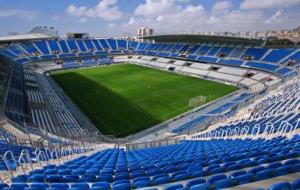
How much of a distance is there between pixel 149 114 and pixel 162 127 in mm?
4317

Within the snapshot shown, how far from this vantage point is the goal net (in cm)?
3691

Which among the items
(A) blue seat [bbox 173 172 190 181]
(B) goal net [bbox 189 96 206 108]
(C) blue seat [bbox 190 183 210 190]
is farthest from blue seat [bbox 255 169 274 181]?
(B) goal net [bbox 189 96 206 108]

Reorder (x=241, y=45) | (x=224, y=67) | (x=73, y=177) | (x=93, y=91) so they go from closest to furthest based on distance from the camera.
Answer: (x=73, y=177)
(x=93, y=91)
(x=224, y=67)
(x=241, y=45)

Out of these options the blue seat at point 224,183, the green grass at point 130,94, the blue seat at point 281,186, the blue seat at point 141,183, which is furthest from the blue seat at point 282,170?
the green grass at point 130,94

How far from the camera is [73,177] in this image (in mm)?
6992

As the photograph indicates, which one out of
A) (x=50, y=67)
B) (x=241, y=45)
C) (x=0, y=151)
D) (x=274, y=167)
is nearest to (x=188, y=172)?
(x=274, y=167)

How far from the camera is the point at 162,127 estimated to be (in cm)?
2955

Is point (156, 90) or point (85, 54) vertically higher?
point (85, 54)

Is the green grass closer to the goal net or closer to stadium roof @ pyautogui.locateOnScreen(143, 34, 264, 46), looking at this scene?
the goal net

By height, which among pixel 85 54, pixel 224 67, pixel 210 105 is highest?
pixel 85 54

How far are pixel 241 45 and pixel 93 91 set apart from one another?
3639cm

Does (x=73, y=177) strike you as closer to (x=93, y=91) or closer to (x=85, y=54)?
(x=93, y=91)

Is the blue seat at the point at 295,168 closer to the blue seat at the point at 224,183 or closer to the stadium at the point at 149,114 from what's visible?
the stadium at the point at 149,114

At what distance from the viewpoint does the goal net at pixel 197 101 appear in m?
36.9
